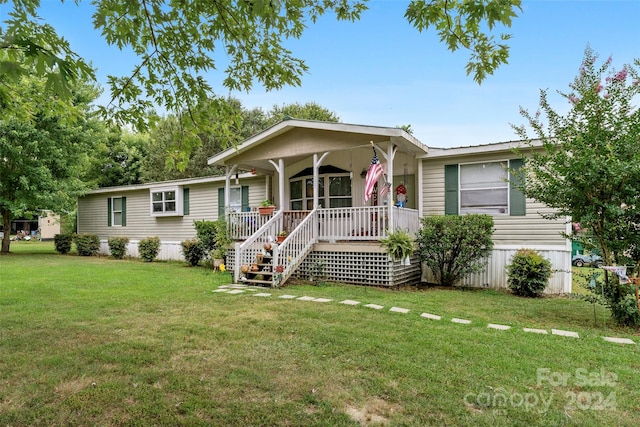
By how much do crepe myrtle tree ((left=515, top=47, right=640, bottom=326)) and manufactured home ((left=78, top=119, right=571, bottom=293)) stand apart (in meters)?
2.36

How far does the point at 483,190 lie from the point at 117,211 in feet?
50.2

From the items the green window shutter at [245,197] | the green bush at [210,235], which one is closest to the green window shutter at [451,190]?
the green bush at [210,235]

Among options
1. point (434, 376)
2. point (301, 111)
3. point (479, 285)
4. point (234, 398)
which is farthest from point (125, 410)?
point (301, 111)

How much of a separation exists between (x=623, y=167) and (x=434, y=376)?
147 inches

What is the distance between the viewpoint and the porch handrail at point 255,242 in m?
8.66

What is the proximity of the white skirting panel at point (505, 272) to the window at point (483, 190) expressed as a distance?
3.16 feet

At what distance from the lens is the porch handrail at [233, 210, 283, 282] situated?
28.4ft

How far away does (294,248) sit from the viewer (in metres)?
8.70

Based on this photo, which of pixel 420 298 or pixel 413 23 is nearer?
pixel 413 23

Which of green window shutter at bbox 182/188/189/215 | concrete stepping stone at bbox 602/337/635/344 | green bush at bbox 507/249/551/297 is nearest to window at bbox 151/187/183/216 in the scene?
green window shutter at bbox 182/188/189/215

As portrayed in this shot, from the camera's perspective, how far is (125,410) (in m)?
2.63

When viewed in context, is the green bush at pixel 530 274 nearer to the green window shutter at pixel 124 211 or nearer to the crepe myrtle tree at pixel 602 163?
the crepe myrtle tree at pixel 602 163

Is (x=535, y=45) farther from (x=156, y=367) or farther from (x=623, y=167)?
(x=156, y=367)

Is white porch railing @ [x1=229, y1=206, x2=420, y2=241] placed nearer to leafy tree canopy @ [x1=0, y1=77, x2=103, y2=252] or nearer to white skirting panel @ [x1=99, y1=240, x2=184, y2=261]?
white skirting panel @ [x1=99, y1=240, x2=184, y2=261]
